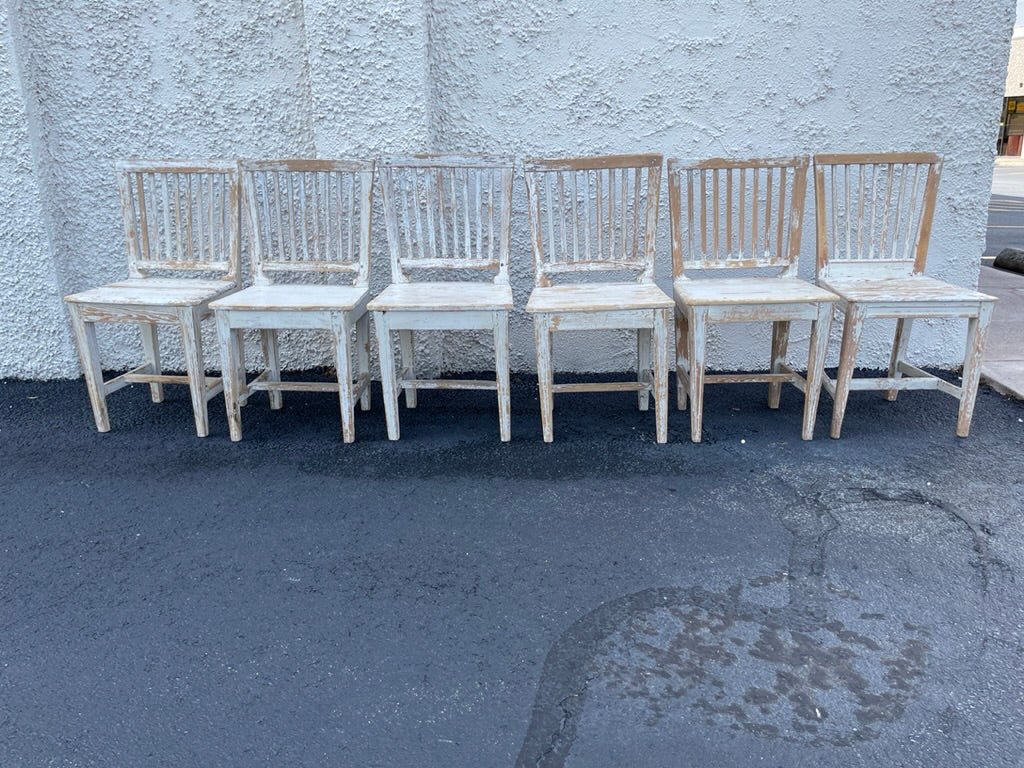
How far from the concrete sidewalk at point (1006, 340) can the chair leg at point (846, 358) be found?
0.90m

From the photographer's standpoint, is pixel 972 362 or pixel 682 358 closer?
pixel 972 362

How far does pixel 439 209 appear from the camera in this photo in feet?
9.48

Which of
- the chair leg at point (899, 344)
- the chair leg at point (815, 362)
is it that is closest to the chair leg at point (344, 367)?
the chair leg at point (815, 362)

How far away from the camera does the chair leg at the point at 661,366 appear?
8.39ft

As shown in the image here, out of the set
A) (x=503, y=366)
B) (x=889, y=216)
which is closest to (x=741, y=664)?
(x=503, y=366)

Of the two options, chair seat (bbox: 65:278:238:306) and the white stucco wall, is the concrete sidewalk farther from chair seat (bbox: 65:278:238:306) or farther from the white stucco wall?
chair seat (bbox: 65:278:238:306)

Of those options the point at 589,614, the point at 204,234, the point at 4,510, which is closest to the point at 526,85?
the point at 204,234

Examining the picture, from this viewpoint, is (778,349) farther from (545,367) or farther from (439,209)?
(439,209)

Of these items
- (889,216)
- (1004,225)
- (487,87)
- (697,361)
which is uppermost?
(487,87)

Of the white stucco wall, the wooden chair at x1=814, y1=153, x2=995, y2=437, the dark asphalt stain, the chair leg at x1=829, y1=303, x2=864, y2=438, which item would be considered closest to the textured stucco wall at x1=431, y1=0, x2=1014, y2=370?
the white stucco wall

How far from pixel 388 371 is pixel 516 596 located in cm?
112

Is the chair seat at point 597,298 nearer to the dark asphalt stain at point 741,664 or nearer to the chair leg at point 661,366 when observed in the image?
the chair leg at point 661,366

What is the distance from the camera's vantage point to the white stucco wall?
3018 millimetres

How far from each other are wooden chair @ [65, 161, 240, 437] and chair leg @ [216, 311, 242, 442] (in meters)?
0.12
